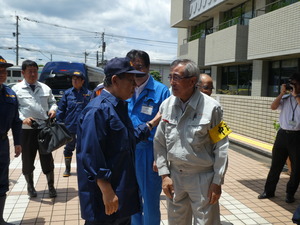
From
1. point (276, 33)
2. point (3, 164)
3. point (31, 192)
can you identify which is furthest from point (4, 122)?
point (276, 33)

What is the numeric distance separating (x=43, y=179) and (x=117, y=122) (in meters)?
3.65

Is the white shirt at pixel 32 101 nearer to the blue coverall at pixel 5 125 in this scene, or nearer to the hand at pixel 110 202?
the blue coverall at pixel 5 125

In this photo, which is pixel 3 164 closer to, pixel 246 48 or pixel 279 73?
pixel 279 73

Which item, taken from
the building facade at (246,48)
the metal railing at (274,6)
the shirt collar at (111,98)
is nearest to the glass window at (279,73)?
the building facade at (246,48)

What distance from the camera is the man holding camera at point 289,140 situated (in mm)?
3893

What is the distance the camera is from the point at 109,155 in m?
1.90

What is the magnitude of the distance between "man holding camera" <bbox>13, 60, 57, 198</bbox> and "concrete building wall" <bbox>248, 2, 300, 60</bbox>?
8661 mm

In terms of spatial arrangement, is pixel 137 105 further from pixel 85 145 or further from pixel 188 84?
pixel 85 145

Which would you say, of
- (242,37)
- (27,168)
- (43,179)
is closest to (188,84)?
(27,168)

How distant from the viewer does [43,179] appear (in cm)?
489

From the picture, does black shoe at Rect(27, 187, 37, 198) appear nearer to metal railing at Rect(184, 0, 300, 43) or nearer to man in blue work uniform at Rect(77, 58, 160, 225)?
man in blue work uniform at Rect(77, 58, 160, 225)

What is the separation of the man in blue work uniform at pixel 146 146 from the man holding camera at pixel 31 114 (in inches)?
70.5

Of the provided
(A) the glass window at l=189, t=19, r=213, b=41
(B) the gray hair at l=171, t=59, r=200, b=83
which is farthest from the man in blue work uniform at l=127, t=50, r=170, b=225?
(A) the glass window at l=189, t=19, r=213, b=41

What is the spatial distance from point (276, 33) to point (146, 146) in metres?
9.53
